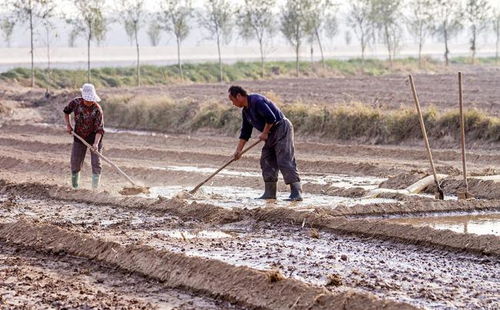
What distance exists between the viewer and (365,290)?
23.1 feet

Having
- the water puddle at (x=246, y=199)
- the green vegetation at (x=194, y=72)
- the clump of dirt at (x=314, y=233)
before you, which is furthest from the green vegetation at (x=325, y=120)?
the green vegetation at (x=194, y=72)

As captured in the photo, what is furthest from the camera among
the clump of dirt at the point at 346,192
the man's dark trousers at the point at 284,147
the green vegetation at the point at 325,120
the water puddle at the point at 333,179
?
the green vegetation at the point at 325,120

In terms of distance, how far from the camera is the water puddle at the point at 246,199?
11.9 m

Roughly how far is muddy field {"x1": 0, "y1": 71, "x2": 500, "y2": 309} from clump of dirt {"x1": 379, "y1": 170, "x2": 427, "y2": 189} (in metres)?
0.03

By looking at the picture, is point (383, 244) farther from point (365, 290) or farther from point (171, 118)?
point (171, 118)

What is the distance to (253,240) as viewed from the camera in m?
9.39

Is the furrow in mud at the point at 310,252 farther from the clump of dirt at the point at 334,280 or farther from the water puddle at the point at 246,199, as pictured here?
the water puddle at the point at 246,199

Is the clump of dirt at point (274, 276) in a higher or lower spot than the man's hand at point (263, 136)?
lower

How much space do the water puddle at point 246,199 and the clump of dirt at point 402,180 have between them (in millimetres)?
982

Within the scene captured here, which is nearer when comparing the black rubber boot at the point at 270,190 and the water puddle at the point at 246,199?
the water puddle at the point at 246,199

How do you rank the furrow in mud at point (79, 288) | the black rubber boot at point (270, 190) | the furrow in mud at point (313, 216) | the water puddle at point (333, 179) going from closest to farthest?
the furrow in mud at point (79, 288) → the furrow in mud at point (313, 216) → the black rubber boot at point (270, 190) → the water puddle at point (333, 179)

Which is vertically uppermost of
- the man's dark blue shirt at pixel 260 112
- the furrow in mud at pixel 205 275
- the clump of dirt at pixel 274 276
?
the man's dark blue shirt at pixel 260 112

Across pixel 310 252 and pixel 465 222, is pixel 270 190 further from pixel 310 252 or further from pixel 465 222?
pixel 310 252


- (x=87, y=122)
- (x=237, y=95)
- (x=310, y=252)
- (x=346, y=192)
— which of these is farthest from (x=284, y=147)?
(x=310, y=252)
